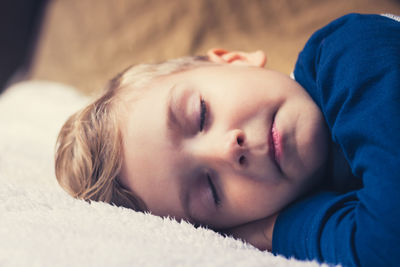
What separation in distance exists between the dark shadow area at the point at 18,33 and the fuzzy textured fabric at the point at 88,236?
→ 121 centimetres

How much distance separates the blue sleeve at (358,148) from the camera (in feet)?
1.52

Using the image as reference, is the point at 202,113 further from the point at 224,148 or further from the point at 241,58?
the point at 241,58

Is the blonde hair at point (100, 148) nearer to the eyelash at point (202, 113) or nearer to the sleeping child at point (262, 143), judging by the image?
the sleeping child at point (262, 143)

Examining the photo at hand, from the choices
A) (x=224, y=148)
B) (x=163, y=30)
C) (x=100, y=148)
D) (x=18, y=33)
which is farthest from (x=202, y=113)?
(x=18, y=33)

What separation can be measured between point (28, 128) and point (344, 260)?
110cm

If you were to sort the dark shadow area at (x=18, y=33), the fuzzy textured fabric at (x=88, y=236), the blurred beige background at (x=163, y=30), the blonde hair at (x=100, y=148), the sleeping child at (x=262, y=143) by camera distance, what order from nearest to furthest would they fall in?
the fuzzy textured fabric at (x=88, y=236) < the sleeping child at (x=262, y=143) < the blonde hair at (x=100, y=148) < the blurred beige background at (x=163, y=30) < the dark shadow area at (x=18, y=33)

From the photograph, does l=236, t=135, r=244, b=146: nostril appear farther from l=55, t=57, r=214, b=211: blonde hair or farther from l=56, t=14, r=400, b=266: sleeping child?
l=55, t=57, r=214, b=211: blonde hair

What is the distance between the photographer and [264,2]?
4.33ft

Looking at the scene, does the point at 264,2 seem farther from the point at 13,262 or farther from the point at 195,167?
the point at 13,262

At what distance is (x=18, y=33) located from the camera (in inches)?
73.1

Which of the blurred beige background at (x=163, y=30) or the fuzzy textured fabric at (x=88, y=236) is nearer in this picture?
the fuzzy textured fabric at (x=88, y=236)

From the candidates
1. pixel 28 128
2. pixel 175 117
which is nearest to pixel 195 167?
pixel 175 117

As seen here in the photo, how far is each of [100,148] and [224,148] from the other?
10.6 inches

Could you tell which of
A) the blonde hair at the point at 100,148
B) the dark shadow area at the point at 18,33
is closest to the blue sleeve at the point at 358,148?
the blonde hair at the point at 100,148
